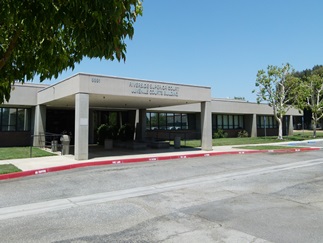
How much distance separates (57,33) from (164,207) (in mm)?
4529

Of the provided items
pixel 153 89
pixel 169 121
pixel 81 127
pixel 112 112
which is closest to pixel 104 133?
pixel 112 112

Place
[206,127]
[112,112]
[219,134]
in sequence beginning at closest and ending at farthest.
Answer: [206,127] < [112,112] < [219,134]

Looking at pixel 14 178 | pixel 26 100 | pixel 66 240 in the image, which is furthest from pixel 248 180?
pixel 26 100

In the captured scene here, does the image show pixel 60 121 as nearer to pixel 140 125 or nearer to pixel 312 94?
pixel 140 125

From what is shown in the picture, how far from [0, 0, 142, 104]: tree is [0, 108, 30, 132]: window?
69.0 ft

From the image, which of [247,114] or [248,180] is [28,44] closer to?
[248,180]

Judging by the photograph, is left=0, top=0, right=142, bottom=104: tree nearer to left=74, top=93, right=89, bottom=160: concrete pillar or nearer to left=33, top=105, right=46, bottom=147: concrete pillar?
left=74, top=93, right=89, bottom=160: concrete pillar

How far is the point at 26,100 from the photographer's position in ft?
74.4

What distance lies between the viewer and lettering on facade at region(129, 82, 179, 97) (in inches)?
670

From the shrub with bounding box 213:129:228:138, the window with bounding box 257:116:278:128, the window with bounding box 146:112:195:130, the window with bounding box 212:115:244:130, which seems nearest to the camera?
the window with bounding box 146:112:195:130

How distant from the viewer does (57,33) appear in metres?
4.07

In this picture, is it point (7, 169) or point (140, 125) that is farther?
point (140, 125)

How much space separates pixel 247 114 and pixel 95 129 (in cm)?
2032

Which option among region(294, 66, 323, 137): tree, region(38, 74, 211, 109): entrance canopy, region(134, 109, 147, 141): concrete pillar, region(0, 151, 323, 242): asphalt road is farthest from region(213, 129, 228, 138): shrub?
region(0, 151, 323, 242): asphalt road
